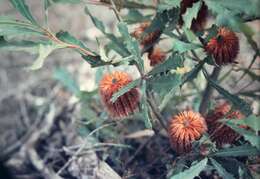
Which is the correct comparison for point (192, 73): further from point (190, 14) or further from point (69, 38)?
point (69, 38)

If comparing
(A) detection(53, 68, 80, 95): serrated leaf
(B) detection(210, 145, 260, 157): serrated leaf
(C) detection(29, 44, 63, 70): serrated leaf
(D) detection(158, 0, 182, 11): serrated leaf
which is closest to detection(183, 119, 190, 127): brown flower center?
(B) detection(210, 145, 260, 157): serrated leaf

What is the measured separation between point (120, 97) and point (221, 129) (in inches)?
12.7

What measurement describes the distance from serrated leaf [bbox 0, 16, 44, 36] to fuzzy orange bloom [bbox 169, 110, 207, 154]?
47 cm

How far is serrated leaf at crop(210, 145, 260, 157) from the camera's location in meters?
1.19

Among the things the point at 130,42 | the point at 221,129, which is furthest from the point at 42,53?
the point at 221,129

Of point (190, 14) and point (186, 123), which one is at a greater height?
point (190, 14)


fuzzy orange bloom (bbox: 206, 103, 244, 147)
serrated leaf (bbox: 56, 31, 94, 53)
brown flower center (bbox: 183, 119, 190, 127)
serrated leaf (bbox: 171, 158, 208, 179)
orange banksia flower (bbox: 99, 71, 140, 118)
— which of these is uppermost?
serrated leaf (bbox: 56, 31, 94, 53)

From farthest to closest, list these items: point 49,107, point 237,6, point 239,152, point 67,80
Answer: point 49,107 < point 67,80 < point 239,152 < point 237,6

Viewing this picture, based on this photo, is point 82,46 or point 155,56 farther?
point 155,56

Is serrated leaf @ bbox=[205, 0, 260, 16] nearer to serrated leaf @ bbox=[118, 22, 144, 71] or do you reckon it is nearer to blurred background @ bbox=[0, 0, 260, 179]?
serrated leaf @ bbox=[118, 22, 144, 71]

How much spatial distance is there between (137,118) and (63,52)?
99 cm

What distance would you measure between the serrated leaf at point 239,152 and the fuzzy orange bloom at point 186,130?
8 centimetres

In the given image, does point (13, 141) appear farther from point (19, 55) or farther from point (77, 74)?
point (19, 55)

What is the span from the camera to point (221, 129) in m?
1.35
